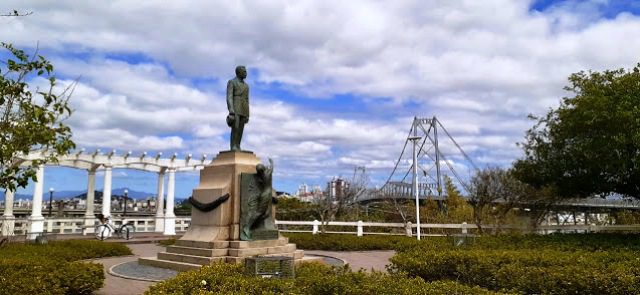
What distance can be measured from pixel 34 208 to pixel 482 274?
56.7 feet

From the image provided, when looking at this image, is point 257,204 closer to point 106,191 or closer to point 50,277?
point 50,277

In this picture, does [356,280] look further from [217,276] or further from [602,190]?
[602,190]

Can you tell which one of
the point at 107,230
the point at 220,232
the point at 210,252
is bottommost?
the point at 210,252

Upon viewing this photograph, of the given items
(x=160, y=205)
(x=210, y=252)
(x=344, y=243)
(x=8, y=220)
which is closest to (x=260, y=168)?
(x=210, y=252)

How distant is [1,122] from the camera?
16.1 ft

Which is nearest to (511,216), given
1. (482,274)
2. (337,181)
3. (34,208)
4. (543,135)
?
(543,135)

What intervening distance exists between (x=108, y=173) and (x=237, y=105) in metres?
12.1

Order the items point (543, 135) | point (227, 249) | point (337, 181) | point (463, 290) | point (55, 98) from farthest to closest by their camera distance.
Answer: point (337, 181), point (543, 135), point (227, 249), point (463, 290), point (55, 98)

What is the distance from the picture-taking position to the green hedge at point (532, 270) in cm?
646

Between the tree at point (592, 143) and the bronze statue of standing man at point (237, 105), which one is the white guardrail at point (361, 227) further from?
the bronze statue of standing man at point (237, 105)

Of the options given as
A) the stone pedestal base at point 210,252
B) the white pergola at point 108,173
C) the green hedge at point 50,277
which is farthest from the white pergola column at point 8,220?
the green hedge at point 50,277

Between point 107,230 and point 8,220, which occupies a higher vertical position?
point 8,220

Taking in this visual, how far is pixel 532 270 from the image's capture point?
23.1 feet

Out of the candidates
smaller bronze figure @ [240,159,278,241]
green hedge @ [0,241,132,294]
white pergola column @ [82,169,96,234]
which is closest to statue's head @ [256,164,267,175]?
smaller bronze figure @ [240,159,278,241]
